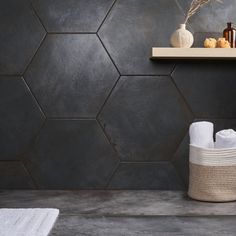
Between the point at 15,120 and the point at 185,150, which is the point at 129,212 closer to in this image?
the point at 185,150

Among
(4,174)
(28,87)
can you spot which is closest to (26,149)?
(4,174)

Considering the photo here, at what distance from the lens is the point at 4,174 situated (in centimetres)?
169

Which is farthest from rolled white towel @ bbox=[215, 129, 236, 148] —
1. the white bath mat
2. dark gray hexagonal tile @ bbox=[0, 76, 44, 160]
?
dark gray hexagonal tile @ bbox=[0, 76, 44, 160]

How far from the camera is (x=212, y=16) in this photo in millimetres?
1664

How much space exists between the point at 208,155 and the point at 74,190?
58 centimetres

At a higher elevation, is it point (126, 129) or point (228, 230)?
point (126, 129)

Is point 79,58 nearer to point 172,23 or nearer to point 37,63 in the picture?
point 37,63

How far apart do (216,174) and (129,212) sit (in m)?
0.33

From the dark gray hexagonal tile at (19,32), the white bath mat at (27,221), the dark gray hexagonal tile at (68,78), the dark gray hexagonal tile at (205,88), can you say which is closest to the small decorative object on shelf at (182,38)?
the dark gray hexagonal tile at (205,88)

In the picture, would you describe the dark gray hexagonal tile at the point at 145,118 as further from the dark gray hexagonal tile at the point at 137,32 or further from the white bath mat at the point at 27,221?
the white bath mat at the point at 27,221

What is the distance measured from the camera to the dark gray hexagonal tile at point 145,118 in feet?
5.48

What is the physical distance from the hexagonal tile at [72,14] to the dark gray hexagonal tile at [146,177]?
58 cm

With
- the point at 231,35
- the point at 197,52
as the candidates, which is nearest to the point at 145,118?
the point at 197,52

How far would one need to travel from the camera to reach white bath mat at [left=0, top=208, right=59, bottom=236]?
105cm
